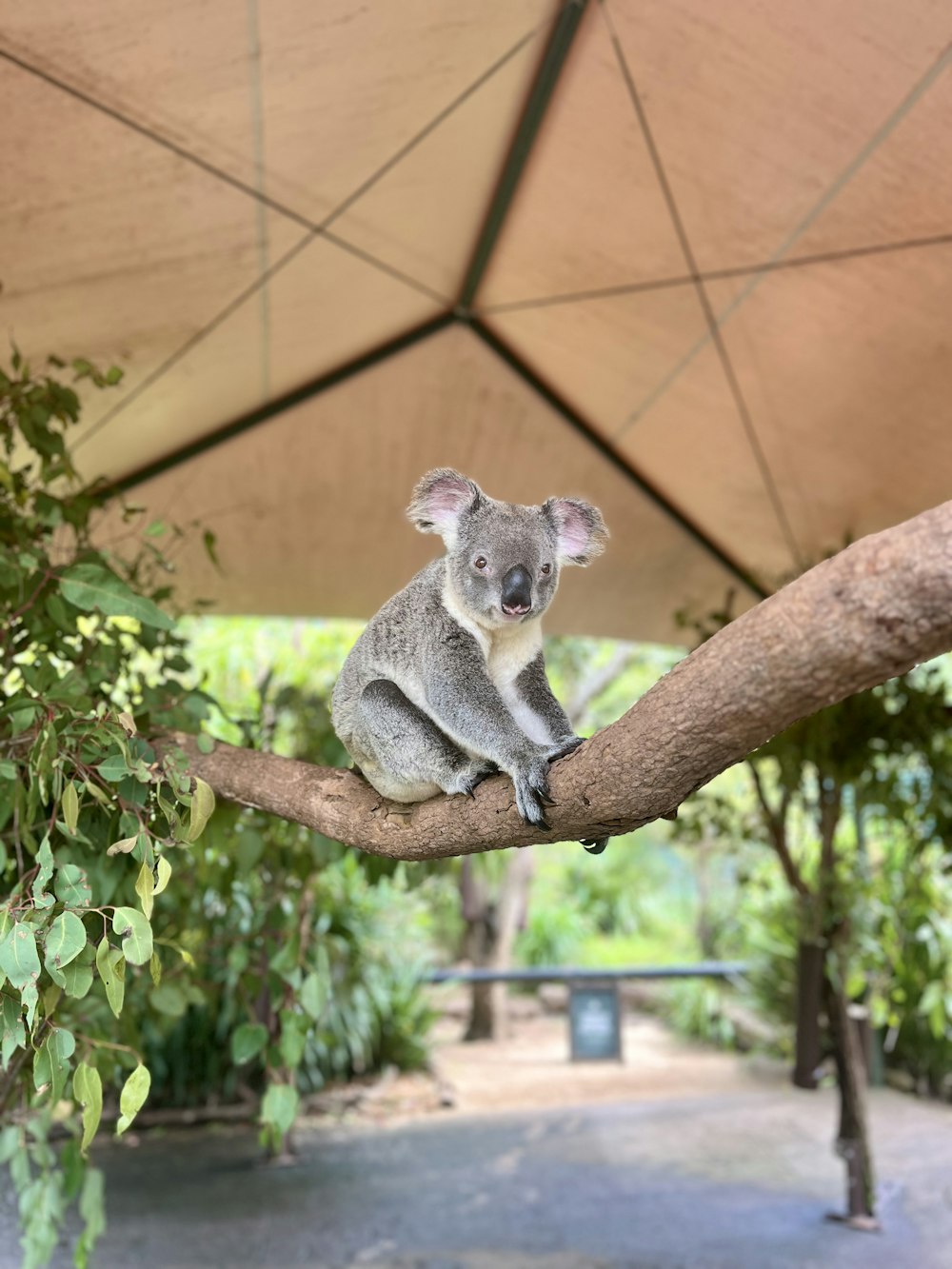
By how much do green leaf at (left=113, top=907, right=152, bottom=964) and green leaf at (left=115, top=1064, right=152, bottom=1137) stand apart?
0.55 ft

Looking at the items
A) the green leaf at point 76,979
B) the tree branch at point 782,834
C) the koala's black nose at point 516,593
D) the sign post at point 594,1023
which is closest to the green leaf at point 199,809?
the green leaf at point 76,979

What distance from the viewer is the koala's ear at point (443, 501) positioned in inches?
77.8

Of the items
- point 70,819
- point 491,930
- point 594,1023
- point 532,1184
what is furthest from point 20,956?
point 491,930

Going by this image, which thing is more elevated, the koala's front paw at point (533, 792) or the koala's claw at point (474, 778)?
the koala's claw at point (474, 778)

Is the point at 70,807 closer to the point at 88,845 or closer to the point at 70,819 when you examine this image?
the point at 70,819

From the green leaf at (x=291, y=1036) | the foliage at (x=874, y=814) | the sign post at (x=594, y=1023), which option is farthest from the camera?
the sign post at (x=594, y=1023)

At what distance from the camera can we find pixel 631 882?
476 inches

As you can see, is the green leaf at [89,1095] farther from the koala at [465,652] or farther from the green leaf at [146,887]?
the koala at [465,652]

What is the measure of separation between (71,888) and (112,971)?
0.13m

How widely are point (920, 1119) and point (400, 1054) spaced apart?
2.87m

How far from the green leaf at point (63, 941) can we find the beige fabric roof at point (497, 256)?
1559mm

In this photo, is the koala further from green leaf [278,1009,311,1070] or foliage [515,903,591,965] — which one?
foliage [515,903,591,965]

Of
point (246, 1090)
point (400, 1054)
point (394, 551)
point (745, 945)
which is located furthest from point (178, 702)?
point (745, 945)

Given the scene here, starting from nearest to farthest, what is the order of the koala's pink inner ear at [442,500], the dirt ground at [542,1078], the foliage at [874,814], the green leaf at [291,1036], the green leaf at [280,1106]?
the koala's pink inner ear at [442,500] → the green leaf at [280,1106] → the green leaf at [291,1036] → the foliage at [874,814] → the dirt ground at [542,1078]
